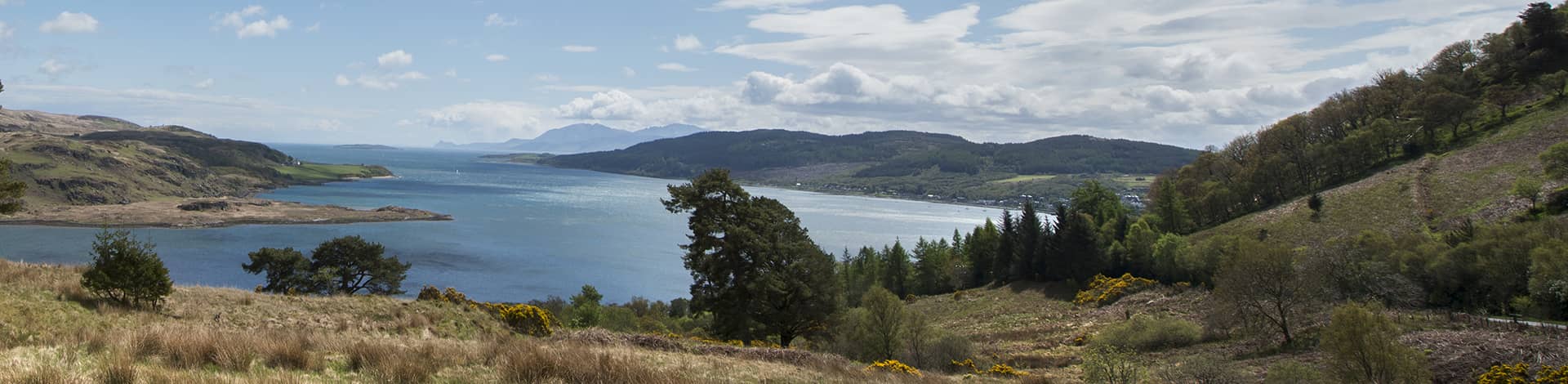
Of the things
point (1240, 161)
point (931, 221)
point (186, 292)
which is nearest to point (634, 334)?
point (186, 292)

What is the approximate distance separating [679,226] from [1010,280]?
300 ft

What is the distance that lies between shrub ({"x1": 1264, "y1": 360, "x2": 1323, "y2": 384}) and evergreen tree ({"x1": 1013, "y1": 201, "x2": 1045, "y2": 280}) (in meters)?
41.0

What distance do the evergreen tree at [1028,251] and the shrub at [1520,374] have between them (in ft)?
145

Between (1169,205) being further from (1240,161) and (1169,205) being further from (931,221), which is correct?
(931,221)

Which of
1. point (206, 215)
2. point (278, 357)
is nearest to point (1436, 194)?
point (278, 357)

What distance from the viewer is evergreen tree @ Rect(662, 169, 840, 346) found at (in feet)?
95.9

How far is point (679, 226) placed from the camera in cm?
14750

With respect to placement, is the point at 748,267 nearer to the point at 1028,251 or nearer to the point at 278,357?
the point at 278,357

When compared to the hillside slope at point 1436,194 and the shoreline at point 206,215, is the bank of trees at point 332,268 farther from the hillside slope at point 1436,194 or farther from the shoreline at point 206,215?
the shoreline at point 206,215

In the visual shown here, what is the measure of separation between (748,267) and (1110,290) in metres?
28.7

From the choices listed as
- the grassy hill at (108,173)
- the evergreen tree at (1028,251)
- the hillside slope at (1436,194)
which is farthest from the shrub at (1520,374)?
the grassy hill at (108,173)

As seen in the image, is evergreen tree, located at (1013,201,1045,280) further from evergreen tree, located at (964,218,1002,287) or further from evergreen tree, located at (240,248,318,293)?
evergreen tree, located at (240,248,318,293)

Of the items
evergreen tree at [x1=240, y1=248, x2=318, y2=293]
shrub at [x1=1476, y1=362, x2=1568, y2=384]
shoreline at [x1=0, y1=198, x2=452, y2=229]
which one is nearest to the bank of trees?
evergreen tree at [x1=240, y1=248, x2=318, y2=293]

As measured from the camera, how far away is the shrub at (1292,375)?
18406mm
